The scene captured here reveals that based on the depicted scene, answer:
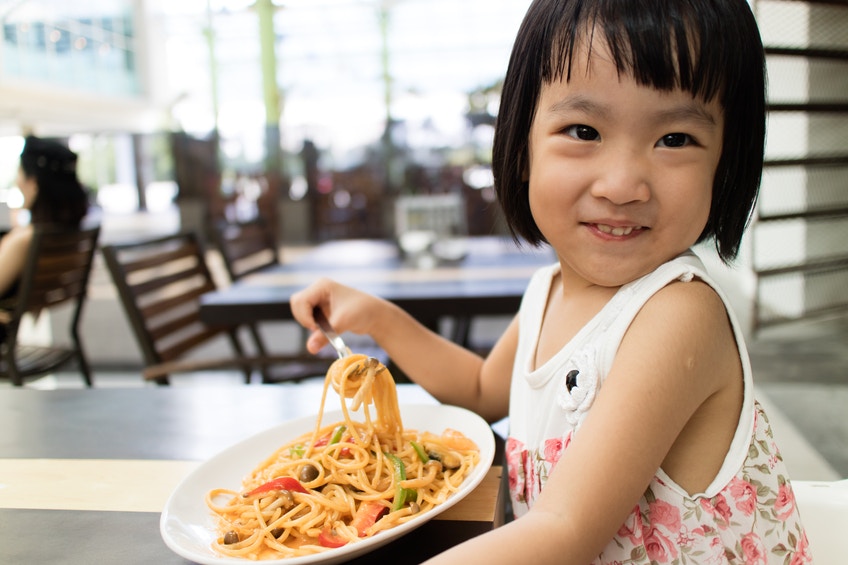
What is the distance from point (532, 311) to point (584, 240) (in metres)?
0.24

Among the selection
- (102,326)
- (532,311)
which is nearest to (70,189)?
(102,326)

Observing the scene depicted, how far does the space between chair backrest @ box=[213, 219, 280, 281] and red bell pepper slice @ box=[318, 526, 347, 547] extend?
7.60 ft

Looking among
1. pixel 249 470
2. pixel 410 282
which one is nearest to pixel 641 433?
pixel 249 470

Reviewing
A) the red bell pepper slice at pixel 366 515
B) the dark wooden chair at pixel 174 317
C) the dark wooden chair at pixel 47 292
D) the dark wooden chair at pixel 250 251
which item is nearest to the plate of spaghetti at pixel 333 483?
the red bell pepper slice at pixel 366 515

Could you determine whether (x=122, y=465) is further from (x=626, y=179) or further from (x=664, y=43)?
(x=664, y=43)

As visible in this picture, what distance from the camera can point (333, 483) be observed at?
0.76m

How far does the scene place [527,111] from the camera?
81cm

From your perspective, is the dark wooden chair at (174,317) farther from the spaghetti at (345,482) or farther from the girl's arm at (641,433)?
the girl's arm at (641,433)

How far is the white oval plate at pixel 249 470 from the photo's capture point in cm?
62

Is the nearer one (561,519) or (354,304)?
(561,519)

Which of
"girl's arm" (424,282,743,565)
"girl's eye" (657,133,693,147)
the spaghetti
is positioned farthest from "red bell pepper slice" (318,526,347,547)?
"girl's eye" (657,133,693,147)

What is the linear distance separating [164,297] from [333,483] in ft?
6.14

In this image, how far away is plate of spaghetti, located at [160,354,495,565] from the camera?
0.67m

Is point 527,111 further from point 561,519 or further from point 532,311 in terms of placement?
point 561,519
